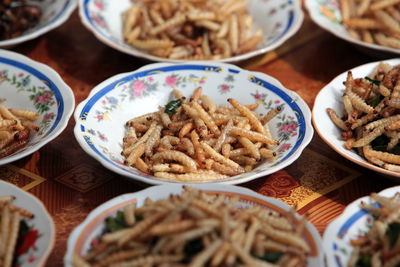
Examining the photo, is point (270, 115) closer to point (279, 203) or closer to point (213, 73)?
point (213, 73)

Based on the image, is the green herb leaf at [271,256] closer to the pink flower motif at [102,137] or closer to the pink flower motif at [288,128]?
the pink flower motif at [288,128]

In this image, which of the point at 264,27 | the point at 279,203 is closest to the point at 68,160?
the point at 279,203

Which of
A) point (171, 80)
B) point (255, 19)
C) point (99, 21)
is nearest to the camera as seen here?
point (171, 80)

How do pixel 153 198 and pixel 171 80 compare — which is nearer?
pixel 153 198

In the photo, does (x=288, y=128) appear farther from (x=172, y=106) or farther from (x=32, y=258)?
(x=32, y=258)

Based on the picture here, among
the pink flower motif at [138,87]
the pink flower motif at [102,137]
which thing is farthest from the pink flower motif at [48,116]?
the pink flower motif at [138,87]

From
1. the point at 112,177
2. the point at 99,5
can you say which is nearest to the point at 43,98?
the point at 112,177
